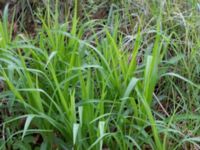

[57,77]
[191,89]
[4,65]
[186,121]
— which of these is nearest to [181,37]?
[191,89]

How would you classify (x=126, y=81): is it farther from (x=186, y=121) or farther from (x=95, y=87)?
(x=186, y=121)

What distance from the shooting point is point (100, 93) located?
2.09 m

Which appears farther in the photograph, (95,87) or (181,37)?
(181,37)

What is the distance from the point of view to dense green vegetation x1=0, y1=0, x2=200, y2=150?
1.92 metres

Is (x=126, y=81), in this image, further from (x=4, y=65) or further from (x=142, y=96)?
(x=4, y=65)

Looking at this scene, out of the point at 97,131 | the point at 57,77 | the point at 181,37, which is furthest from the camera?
the point at 181,37

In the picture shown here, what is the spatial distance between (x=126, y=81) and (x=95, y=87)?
160 millimetres

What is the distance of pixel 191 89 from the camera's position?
2221 millimetres

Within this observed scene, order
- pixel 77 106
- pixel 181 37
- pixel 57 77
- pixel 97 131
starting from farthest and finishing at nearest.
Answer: pixel 181 37, pixel 57 77, pixel 77 106, pixel 97 131

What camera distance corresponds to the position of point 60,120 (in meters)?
1.96

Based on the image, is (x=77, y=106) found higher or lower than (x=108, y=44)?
lower

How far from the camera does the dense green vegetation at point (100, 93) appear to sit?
1919 mm

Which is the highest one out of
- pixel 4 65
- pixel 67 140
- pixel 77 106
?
pixel 4 65

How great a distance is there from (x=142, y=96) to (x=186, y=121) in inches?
10.4
